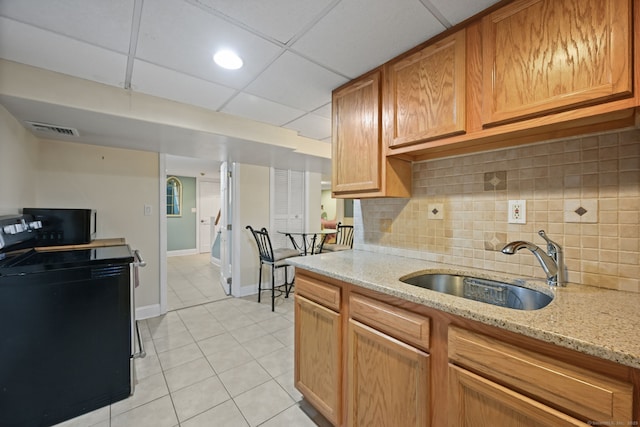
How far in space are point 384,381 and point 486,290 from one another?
2.30 ft

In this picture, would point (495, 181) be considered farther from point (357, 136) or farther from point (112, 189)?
point (112, 189)

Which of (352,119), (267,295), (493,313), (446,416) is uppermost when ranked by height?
(352,119)

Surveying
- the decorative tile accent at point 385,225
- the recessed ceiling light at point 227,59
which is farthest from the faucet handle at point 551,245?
the recessed ceiling light at point 227,59

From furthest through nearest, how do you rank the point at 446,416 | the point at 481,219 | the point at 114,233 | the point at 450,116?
the point at 114,233, the point at 481,219, the point at 450,116, the point at 446,416

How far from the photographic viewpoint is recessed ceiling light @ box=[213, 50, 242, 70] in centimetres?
149

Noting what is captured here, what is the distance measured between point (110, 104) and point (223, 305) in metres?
2.56

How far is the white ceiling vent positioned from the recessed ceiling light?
161 cm

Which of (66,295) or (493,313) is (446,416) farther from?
(66,295)

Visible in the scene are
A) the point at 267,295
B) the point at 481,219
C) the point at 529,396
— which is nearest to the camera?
the point at 529,396

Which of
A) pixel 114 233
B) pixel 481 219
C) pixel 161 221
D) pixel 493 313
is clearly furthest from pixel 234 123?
pixel 493 313

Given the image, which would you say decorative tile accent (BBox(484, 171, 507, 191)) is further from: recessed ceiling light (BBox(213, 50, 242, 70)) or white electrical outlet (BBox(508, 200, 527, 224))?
recessed ceiling light (BBox(213, 50, 242, 70))

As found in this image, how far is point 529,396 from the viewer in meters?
0.76

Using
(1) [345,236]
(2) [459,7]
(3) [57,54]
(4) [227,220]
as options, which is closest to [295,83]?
(2) [459,7]

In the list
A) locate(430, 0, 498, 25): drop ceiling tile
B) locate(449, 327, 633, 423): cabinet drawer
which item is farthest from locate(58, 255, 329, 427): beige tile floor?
locate(430, 0, 498, 25): drop ceiling tile
